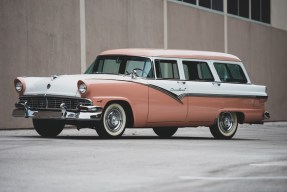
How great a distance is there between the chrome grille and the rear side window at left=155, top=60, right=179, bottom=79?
76.3 inches

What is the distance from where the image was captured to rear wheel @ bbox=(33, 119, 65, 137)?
15.1m

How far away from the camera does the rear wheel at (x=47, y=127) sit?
15.1 m

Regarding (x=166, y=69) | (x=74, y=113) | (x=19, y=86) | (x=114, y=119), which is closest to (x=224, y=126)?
(x=166, y=69)

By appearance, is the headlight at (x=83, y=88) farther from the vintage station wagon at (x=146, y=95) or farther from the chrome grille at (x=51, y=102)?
the chrome grille at (x=51, y=102)

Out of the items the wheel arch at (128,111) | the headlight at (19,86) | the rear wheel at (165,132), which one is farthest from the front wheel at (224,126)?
the headlight at (19,86)

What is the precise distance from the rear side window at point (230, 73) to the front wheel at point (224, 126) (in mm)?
761

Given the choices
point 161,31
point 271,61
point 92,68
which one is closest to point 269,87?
point 271,61

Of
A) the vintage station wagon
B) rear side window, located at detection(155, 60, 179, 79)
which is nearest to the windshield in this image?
the vintage station wagon

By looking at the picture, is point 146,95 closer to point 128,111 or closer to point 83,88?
point 128,111

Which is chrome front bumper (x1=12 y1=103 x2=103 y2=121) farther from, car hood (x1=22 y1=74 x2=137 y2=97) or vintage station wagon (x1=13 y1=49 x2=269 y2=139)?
car hood (x1=22 y1=74 x2=137 y2=97)

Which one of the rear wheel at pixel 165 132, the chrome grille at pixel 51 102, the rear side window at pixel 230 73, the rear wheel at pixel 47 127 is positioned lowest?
the rear wheel at pixel 165 132

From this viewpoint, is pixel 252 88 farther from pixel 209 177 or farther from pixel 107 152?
pixel 209 177

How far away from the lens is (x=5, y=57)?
19.7 m

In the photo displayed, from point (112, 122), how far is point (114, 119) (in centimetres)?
7
